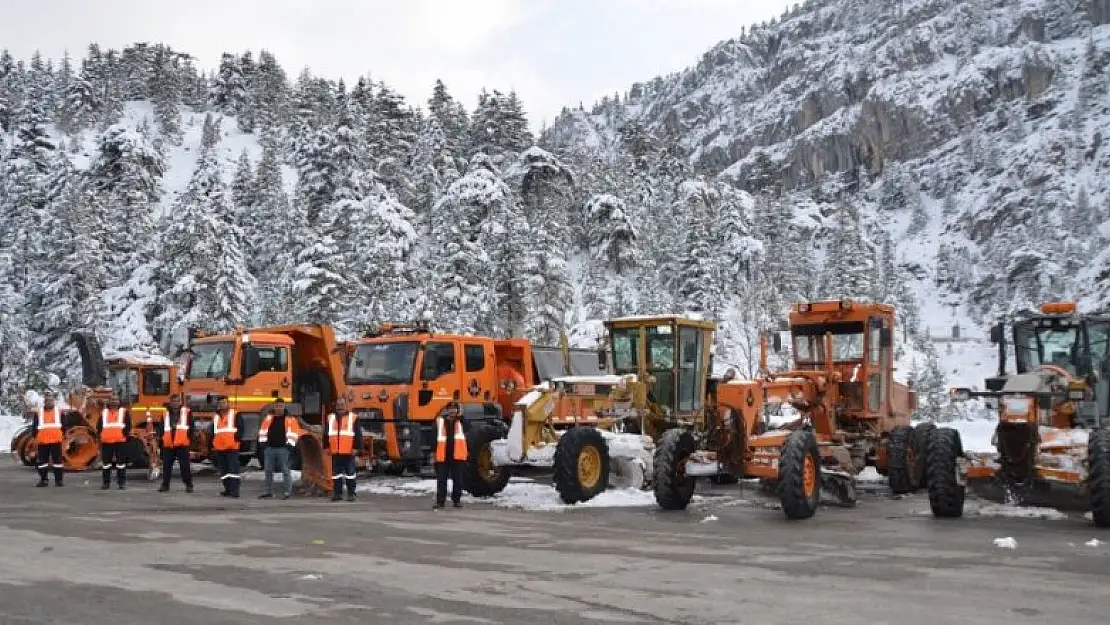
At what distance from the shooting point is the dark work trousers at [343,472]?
16.9m

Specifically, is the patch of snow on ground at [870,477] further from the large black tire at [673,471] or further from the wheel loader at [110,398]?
the wheel loader at [110,398]

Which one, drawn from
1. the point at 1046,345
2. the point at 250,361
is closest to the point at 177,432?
the point at 250,361

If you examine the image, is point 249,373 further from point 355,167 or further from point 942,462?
point 355,167

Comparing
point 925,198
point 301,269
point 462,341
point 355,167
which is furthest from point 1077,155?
point 462,341

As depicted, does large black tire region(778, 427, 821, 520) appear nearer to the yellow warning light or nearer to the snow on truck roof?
the yellow warning light

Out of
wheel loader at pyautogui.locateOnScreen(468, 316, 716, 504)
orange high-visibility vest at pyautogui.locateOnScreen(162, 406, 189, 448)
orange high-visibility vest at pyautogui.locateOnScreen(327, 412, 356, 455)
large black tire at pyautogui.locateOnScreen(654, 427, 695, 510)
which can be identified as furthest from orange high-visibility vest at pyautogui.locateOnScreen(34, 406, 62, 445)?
large black tire at pyautogui.locateOnScreen(654, 427, 695, 510)

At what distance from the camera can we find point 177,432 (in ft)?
60.2

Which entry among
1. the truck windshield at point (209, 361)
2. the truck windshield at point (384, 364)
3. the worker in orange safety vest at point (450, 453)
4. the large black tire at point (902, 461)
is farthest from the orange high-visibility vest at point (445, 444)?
the truck windshield at point (209, 361)

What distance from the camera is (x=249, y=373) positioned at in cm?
2212

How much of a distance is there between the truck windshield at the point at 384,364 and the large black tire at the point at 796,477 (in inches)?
338

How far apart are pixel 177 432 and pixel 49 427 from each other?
276 centimetres

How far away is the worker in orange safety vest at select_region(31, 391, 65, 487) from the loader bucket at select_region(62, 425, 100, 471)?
11.2ft

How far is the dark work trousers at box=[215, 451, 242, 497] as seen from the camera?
1747cm

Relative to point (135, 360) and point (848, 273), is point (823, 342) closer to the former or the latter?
point (135, 360)
